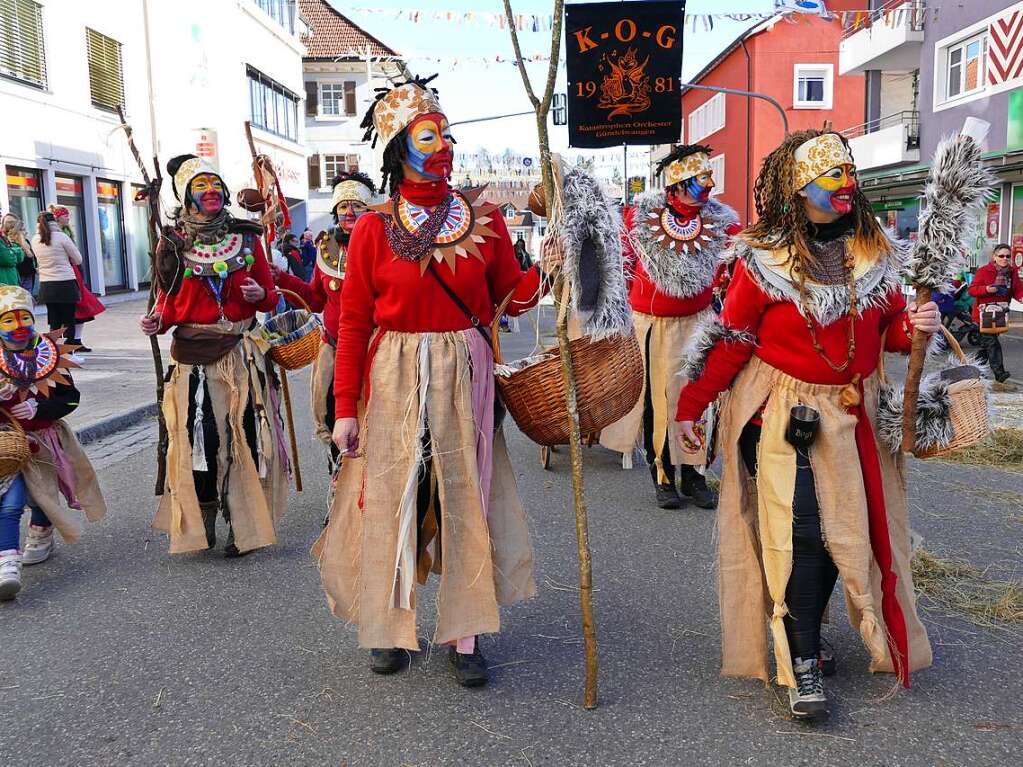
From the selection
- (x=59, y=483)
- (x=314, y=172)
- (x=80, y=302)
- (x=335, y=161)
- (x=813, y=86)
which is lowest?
(x=59, y=483)

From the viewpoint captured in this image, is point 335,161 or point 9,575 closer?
point 9,575

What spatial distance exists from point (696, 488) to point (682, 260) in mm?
1452

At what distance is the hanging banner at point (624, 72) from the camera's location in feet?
27.6

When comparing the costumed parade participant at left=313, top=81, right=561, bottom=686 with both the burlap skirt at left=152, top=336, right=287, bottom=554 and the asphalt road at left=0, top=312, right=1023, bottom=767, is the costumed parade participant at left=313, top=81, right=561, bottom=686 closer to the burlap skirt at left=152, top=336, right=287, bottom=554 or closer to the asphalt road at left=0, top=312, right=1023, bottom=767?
the asphalt road at left=0, top=312, right=1023, bottom=767

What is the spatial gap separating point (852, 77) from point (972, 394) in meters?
37.1

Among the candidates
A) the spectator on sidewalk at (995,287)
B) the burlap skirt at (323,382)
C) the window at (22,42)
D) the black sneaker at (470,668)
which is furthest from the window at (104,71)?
the black sneaker at (470,668)

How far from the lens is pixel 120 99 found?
22.7 meters

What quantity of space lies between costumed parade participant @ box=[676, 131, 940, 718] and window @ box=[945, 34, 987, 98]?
20.3 meters

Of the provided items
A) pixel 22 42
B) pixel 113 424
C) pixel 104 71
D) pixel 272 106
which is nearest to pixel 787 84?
pixel 272 106

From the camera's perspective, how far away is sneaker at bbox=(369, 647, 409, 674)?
144 inches

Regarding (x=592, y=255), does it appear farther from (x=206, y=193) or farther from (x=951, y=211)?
(x=206, y=193)

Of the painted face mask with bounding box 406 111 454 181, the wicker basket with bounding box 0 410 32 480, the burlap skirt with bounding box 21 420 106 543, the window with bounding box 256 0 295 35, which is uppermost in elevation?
the window with bounding box 256 0 295 35

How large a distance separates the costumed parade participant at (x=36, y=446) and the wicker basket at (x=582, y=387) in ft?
8.90

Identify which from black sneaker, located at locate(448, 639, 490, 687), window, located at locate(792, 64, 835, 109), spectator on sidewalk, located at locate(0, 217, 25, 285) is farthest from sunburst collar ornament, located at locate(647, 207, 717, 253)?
window, located at locate(792, 64, 835, 109)
